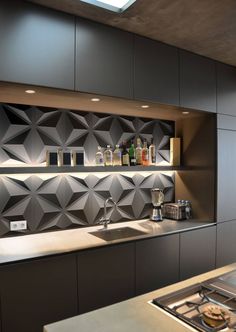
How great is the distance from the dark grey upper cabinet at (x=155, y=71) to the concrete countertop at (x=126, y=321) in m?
1.69

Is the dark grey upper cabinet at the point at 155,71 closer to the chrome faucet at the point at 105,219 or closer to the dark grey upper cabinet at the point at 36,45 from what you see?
the dark grey upper cabinet at the point at 36,45

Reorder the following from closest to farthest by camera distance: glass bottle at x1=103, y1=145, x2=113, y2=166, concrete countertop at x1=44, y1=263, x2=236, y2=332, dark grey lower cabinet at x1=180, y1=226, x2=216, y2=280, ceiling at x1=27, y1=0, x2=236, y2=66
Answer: concrete countertop at x1=44, y1=263, x2=236, y2=332, ceiling at x1=27, y1=0, x2=236, y2=66, dark grey lower cabinet at x1=180, y1=226, x2=216, y2=280, glass bottle at x1=103, y1=145, x2=113, y2=166

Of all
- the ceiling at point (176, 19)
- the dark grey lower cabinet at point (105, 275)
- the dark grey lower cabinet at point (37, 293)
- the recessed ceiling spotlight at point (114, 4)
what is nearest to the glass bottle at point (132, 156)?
the dark grey lower cabinet at point (105, 275)

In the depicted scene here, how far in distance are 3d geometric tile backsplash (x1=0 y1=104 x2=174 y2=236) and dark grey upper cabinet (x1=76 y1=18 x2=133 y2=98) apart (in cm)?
60

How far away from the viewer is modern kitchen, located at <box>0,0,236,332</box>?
1.77m

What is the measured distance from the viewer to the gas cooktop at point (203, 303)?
1030mm

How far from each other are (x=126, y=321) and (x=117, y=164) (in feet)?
6.16

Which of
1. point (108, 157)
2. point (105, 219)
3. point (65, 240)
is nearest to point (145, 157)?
point (108, 157)

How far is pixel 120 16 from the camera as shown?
2041 mm

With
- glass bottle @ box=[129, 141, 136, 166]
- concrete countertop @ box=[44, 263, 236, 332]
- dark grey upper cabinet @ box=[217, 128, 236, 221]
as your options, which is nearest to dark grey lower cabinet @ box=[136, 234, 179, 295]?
dark grey upper cabinet @ box=[217, 128, 236, 221]

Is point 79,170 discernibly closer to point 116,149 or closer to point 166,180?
point 116,149

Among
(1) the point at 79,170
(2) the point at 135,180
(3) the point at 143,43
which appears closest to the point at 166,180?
(2) the point at 135,180

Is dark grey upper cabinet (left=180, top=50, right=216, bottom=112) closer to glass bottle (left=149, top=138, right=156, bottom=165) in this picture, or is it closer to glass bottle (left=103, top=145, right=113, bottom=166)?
glass bottle (left=149, top=138, right=156, bottom=165)

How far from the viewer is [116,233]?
258cm
